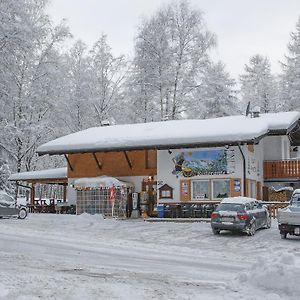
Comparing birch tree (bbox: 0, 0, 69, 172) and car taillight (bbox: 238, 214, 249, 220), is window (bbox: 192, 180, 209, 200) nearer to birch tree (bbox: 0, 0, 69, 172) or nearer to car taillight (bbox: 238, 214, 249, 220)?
car taillight (bbox: 238, 214, 249, 220)

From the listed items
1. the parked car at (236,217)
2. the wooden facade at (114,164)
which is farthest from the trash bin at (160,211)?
the parked car at (236,217)

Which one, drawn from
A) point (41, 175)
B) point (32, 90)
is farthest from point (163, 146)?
point (32, 90)

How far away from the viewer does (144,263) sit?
13812 mm

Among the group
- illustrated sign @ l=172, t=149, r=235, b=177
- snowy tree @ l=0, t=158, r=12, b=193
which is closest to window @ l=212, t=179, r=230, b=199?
illustrated sign @ l=172, t=149, r=235, b=177

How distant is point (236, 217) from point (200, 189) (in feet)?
26.9

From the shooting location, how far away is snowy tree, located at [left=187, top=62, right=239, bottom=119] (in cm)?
4706

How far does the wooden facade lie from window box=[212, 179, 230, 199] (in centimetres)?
396

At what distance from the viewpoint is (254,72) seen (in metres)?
63.4

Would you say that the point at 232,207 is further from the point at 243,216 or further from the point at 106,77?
the point at 106,77

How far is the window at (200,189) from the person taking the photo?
96.4 ft

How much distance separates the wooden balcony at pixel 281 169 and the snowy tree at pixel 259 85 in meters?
22.9

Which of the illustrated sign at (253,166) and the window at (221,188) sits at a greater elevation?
the illustrated sign at (253,166)

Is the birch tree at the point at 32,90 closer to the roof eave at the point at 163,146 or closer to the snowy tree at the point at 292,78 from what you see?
the roof eave at the point at 163,146

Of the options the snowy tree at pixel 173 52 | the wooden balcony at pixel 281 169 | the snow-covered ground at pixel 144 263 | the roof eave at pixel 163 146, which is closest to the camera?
the snow-covered ground at pixel 144 263
